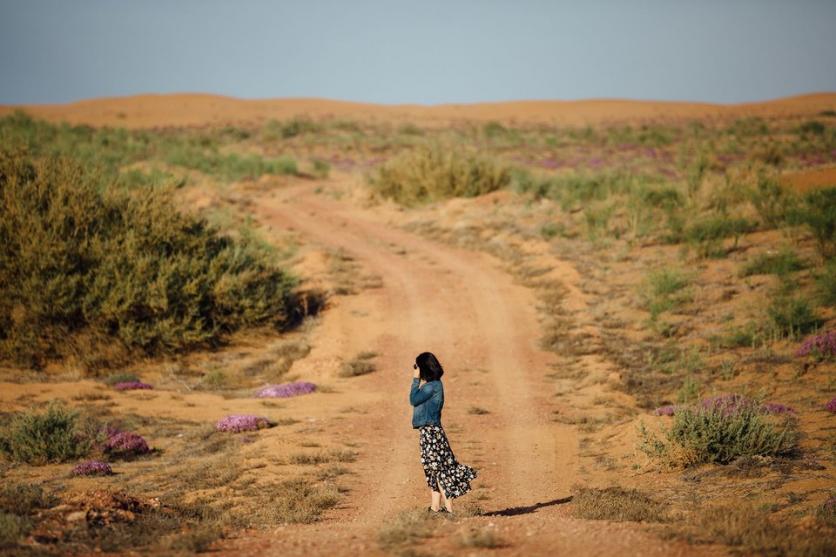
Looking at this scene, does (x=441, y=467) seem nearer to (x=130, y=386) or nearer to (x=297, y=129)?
(x=130, y=386)

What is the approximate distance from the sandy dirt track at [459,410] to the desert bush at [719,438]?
1214 millimetres

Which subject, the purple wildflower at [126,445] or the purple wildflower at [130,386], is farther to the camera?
the purple wildflower at [130,386]

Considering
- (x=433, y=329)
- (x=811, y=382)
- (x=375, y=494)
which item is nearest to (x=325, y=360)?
(x=433, y=329)

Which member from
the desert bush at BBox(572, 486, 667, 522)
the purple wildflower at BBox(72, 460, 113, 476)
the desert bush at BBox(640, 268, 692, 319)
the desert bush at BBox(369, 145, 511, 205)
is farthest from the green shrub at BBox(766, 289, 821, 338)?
the desert bush at BBox(369, 145, 511, 205)

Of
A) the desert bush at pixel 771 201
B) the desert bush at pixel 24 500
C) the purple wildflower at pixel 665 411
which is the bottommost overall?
the purple wildflower at pixel 665 411

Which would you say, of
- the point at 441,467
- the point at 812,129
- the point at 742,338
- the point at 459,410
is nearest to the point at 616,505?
the point at 441,467

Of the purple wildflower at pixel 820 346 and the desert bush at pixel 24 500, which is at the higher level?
the purple wildflower at pixel 820 346

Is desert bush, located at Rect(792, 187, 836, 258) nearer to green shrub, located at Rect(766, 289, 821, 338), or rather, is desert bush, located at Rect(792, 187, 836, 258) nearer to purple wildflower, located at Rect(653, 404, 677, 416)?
green shrub, located at Rect(766, 289, 821, 338)

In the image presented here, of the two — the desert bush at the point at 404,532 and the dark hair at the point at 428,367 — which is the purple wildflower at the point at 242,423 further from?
the desert bush at the point at 404,532

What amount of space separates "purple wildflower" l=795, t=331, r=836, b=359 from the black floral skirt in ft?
24.2

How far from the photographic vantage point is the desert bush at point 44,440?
953 centimetres

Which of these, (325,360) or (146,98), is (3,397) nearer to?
(325,360)

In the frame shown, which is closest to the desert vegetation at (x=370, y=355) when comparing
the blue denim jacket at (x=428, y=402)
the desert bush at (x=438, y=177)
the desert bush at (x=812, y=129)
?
the desert bush at (x=438, y=177)

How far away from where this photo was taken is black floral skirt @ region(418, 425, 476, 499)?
7.30 m
